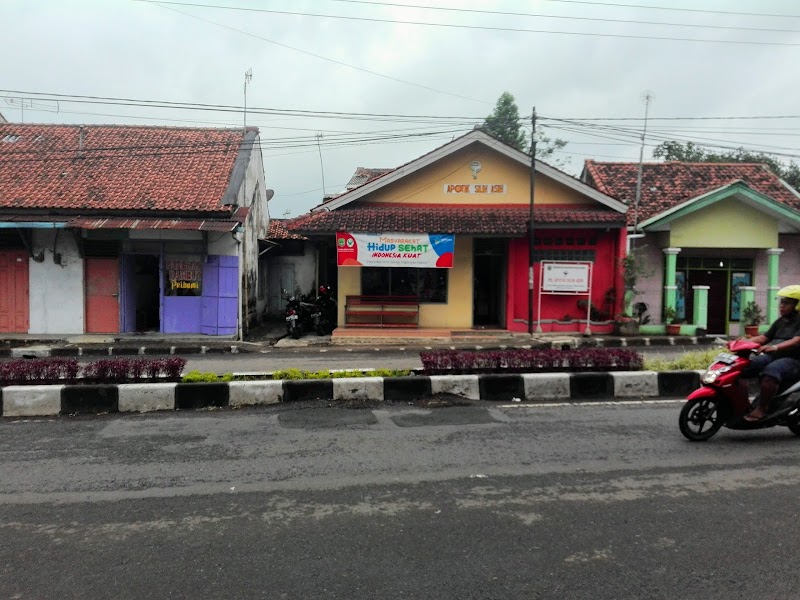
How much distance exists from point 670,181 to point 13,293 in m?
20.1

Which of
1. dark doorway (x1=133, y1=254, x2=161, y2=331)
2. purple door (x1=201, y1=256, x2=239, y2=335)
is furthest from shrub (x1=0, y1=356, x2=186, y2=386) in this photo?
dark doorway (x1=133, y1=254, x2=161, y2=331)

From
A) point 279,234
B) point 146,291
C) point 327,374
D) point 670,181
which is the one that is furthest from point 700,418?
point 279,234

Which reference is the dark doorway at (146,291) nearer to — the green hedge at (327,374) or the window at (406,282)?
the window at (406,282)

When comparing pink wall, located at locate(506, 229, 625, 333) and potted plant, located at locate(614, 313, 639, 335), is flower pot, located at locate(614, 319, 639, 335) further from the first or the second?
pink wall, located at locate(506, 229, 625, 333)

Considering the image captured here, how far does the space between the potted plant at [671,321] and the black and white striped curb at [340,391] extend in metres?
8.86

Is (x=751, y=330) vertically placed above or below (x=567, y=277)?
below

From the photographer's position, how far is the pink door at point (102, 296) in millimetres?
15305

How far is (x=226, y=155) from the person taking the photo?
1720cm

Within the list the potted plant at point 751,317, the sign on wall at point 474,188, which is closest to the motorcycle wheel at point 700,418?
the sign on wall at point 474,188

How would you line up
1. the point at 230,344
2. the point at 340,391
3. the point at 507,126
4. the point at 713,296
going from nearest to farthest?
the point at 340,391, the point at 230,344, the point at 713,296, the point at 507,126

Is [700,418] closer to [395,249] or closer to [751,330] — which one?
[395,249]

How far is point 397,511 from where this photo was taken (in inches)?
151

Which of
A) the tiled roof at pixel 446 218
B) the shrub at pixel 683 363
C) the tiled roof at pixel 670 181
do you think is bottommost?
the shrub at pixel 683 363

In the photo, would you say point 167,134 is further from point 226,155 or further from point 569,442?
point 569,442
